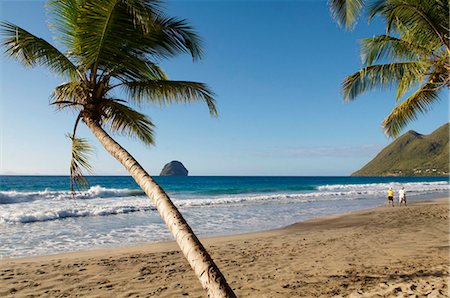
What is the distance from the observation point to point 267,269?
22.8ft

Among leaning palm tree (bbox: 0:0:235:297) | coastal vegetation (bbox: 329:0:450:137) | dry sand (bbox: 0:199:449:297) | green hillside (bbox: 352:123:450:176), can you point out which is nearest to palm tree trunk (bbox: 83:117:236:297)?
leaning palm tree (bbox: 0:0:235:297)

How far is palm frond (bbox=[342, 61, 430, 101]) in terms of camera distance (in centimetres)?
714

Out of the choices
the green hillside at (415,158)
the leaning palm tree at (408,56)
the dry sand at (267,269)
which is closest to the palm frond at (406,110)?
the leaning palm tree at (408,56)

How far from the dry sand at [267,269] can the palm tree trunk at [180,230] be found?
3.06 metres

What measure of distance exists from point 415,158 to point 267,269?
16382 centimetres

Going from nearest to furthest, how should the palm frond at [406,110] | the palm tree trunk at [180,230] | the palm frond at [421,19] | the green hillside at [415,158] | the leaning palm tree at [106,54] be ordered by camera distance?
the palm tree trunk at [180,230]
the leaning palm tree at [106,54]
the palm frond at [421,19]
the palm frond at [406,110]
the green hillside at [415,158]

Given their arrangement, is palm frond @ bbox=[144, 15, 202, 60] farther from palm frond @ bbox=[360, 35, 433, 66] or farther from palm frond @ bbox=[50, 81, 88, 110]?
palm frond @ bbox=[360, 35, 433, 66]

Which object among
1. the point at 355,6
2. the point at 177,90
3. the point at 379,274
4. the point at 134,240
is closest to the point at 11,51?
the point at 177,90

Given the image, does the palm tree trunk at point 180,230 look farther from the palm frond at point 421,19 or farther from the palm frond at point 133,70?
the palm frond at point 421,19

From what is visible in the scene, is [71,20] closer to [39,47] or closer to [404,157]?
[39,47]

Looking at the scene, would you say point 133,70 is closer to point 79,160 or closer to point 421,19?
point 79,160

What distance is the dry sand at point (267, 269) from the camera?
18.3ft

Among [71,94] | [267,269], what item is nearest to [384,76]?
[267,269]

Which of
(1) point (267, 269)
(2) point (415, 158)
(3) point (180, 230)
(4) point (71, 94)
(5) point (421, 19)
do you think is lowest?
(1) point (267, 269)
